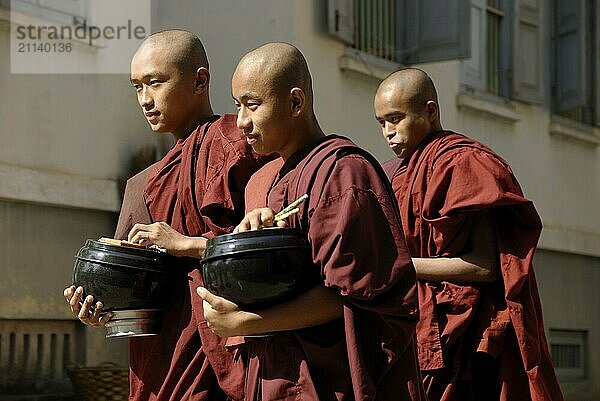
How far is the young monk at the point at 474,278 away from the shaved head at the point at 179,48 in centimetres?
93

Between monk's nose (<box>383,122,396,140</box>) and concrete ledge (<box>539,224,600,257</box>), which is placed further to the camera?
concrete ledge (<box>539,224,600,257</box>)

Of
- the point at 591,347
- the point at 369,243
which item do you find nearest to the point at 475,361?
the point at 369,243

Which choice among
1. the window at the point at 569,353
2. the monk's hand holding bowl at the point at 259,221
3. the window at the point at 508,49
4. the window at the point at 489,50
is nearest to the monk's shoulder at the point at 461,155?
the monk's hand holding bowl at the point at 259,221

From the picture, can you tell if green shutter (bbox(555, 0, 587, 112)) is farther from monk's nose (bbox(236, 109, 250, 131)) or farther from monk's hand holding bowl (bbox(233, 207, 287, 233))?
monk's hand holding bowl (bbox(233, 207, 287, 233))

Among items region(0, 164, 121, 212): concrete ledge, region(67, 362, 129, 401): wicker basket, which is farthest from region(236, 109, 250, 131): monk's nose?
region(67, 362, 129, 401): wicker basket

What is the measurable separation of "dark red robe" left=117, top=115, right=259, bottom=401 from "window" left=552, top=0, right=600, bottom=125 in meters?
9.65

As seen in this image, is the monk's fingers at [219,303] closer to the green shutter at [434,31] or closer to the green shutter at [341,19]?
the green shutter at [341,19]

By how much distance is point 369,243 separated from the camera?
283cm

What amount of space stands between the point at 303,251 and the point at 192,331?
733 mm

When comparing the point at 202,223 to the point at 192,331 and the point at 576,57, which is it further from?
the point at 576,57

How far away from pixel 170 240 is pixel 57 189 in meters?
4.05

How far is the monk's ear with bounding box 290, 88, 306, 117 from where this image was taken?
309 centimetres

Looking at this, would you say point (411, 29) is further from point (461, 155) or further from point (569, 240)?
point (461, 155)

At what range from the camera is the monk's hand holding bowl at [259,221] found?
291 cm
